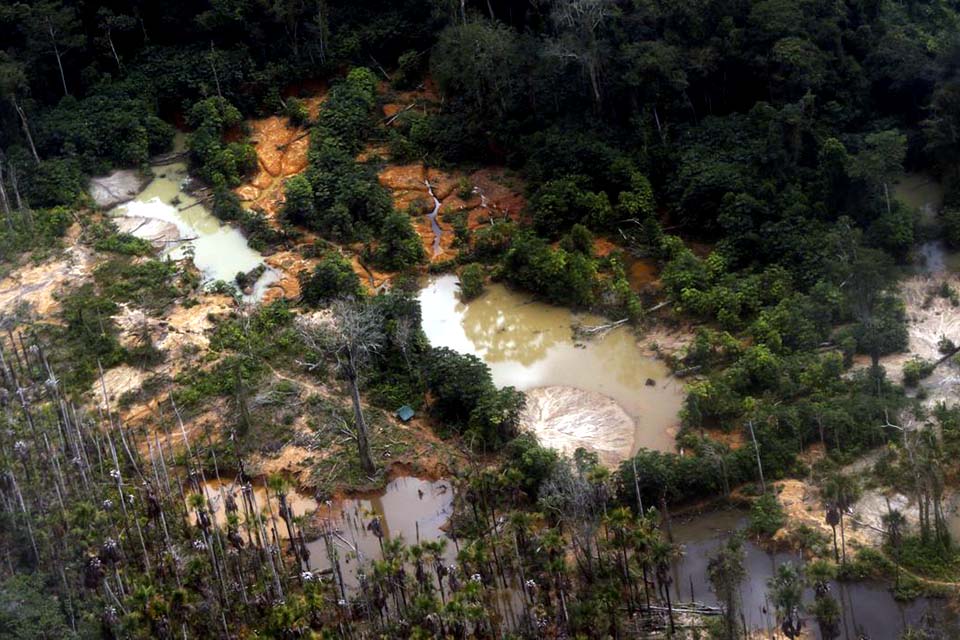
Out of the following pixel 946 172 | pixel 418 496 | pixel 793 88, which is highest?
pixel 793 88

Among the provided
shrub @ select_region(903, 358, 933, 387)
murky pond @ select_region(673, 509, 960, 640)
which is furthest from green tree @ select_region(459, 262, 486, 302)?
shrub @ select_region(903, 358, 933, 387)

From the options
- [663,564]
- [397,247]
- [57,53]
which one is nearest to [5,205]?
[57,53]

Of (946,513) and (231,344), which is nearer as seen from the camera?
(946,513)

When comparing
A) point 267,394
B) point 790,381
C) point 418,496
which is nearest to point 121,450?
point 267,394

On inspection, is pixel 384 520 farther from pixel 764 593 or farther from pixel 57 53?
pixel 57 53

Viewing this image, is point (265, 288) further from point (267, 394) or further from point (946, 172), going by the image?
point (946, 172)

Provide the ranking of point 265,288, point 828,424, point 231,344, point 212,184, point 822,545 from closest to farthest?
point 822,545 → point 828,424 → point 231,344 → point 265,288 → point 212,184

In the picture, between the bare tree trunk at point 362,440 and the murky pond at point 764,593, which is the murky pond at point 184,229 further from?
the murky pond at point 764,593
